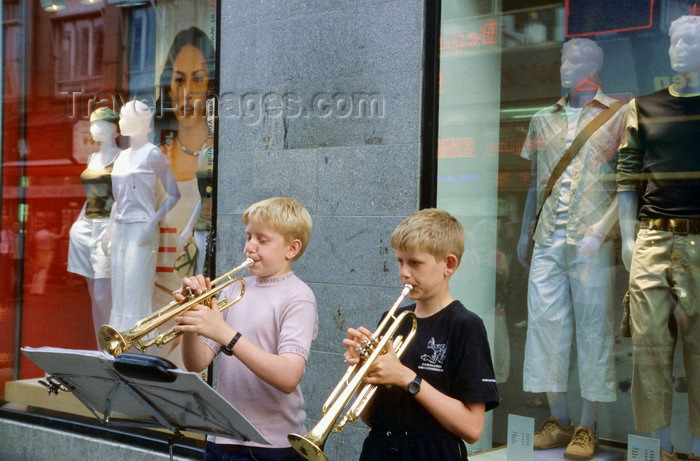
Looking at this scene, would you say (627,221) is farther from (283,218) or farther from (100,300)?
(100,300)

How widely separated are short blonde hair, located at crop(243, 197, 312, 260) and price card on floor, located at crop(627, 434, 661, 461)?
76.5 inches

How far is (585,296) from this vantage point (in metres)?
4.39

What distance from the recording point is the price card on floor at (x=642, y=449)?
4078 millimetres

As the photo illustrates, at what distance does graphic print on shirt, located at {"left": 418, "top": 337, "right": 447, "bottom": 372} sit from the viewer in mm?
2904

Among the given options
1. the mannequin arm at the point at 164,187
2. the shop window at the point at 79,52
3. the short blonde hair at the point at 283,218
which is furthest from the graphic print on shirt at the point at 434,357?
the shop window at the point at 79,52

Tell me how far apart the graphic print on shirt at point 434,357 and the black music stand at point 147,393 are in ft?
1.97

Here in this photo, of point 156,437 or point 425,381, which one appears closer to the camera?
point 425,381

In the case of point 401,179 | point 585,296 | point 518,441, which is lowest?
point 518,441

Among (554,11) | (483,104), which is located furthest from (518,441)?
(554,11)

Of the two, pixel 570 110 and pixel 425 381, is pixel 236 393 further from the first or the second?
pixel 570 110

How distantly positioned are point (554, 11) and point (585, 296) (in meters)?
1.53

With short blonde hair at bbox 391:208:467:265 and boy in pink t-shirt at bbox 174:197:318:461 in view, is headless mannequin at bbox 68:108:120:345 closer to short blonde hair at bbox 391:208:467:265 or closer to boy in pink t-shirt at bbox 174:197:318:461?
boy in pink t-shirt at bbox 174:197:318:461

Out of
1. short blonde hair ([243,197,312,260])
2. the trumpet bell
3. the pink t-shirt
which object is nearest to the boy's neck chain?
the pink t-shirt

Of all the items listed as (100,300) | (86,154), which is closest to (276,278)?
(100,300)
